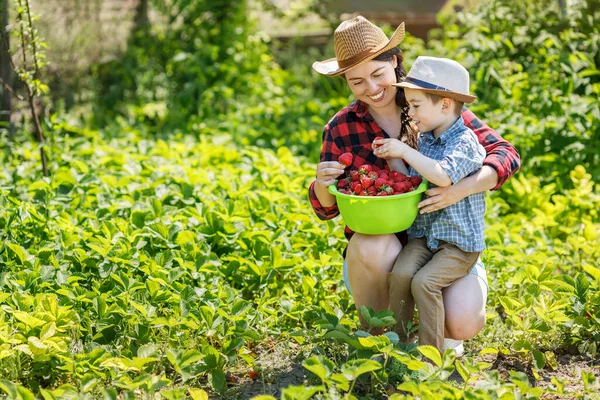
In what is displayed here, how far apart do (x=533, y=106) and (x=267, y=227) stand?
2243mm

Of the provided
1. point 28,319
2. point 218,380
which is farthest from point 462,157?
point 28,319

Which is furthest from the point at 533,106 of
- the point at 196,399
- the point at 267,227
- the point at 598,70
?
the point at 196,399

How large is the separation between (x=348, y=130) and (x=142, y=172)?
1.65 metres

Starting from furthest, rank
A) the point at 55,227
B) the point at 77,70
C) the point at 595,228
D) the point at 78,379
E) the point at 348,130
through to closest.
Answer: the point at 77,70 < the point at 595,228 < the point at 55,227 < the point at 348,130 < the point at 78,379

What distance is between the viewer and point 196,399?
2.32 m

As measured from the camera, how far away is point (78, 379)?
260 cm

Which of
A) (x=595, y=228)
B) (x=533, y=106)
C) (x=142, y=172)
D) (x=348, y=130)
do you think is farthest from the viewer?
(x=533, y=106)

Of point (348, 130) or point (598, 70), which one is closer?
point (348, 130)

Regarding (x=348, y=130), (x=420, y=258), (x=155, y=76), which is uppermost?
(x=348, y=130)

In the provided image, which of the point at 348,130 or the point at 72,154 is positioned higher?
the point at 348,130

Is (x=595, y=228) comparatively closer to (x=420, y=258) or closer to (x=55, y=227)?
(x=420, y=258)

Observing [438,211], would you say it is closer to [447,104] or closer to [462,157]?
[462,157]

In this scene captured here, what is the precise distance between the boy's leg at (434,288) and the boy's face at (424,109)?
0.44 meters

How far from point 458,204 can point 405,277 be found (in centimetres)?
32
